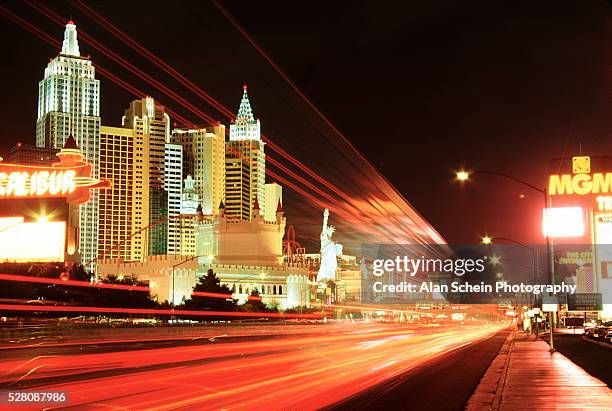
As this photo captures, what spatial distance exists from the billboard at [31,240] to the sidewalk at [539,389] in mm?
14509

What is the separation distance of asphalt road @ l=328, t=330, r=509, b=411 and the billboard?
11.8 metres

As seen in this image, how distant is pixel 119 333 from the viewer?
4616 cm

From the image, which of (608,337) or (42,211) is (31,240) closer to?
(42,211)

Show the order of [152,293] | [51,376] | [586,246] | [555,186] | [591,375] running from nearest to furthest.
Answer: [51,376], [591,375], [555,186], [586,246], [152,293]

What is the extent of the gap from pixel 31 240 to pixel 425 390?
1417 centimetres

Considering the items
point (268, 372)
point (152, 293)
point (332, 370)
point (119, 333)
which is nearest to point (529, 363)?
point (332, 370)

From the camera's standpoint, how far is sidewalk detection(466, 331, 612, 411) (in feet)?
58.1

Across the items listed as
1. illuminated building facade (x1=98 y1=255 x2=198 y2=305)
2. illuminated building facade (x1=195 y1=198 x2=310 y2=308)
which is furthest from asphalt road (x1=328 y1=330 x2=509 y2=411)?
illuminated building facade (x1=195 y1=198 x2=310 y2=308)

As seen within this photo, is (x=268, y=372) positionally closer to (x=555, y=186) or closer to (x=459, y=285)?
(x=459, y=285)

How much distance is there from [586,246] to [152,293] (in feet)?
225

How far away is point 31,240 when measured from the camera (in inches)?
1049

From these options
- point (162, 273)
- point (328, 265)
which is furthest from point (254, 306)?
point (328, 265)

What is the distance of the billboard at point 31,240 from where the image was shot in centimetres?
2633

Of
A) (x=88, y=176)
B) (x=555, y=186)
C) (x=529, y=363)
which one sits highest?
(x=555, y=186)
